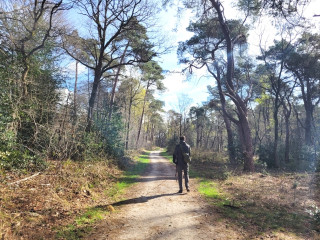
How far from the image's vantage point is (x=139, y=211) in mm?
4746

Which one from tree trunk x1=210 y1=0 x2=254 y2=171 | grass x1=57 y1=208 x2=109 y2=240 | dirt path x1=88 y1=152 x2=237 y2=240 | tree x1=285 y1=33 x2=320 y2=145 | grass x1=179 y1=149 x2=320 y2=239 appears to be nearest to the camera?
grass x1=57 y1=208 x2=109 y2=240

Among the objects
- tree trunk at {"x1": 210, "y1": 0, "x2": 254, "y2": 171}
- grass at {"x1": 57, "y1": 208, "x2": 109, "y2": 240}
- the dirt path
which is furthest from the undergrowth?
grass at {"x1": 57, "y1": 208, "x2": 109, "y2": 240}

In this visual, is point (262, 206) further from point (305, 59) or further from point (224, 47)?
point (305, 59)

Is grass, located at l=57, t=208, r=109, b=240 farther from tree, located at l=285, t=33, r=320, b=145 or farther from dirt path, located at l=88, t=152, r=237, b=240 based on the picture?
tree, located at l=285, t=33, r=320, b=145

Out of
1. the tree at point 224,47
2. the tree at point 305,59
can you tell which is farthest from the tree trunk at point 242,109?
the tree at point 305,59

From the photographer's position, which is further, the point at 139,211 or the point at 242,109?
the point at 242,109

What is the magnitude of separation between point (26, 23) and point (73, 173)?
6.41m

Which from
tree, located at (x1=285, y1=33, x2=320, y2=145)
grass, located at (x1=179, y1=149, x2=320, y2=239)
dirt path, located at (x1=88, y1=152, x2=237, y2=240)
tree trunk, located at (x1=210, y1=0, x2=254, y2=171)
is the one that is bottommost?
grass, located at (x1=179, y1=149, x2=320, y2=239)

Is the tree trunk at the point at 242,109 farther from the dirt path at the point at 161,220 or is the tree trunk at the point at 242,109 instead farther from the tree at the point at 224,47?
the dirt path at the point at 161,220

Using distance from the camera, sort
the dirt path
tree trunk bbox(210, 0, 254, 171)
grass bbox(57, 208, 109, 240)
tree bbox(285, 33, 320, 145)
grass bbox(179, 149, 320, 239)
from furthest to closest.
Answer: tree bbox(285, 33, 320, 145) < tree trunk bbox(210, 0, 254, 171) < grass bbox(179, 149, 320, 239) < the dirt path < grass bbox(57, 208, 109, 240)

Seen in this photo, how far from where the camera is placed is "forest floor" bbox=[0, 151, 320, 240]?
3549 millimetres

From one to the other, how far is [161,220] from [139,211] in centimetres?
80

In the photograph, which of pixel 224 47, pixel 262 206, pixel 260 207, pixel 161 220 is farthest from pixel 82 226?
pixel 224 47

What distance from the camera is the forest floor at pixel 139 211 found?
355 cm
